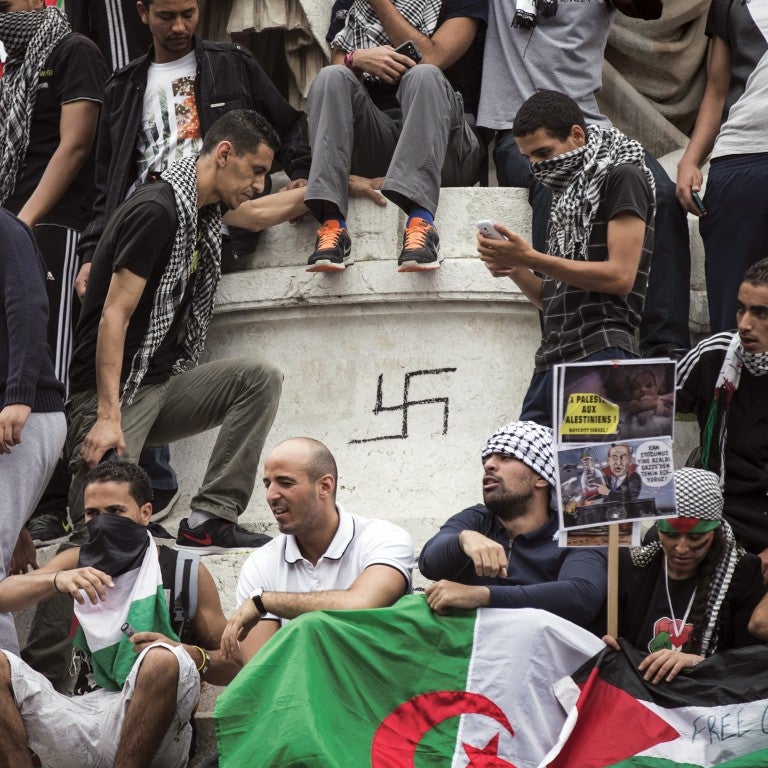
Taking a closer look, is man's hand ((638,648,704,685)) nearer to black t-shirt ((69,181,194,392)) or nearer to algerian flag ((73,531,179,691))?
algerian flag ((73,531,179,691))

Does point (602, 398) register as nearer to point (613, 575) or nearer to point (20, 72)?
point (613, 575)

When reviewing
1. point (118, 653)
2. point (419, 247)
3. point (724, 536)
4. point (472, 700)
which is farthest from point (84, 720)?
point (419, 247)

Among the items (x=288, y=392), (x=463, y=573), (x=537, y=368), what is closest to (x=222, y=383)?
(x=288, y=392)

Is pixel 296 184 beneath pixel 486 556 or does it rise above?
above

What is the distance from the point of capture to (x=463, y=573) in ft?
20.2

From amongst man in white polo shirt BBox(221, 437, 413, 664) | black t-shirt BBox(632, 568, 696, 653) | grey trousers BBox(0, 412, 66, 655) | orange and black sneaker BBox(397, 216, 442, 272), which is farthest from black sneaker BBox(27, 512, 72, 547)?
black t-shirt BBox(632, 568, 696, 653)

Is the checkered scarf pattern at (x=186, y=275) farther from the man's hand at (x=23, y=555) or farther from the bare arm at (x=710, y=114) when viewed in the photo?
the bare arm at (x=710, y=114)

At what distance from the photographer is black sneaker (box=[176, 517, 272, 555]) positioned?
7457 mm

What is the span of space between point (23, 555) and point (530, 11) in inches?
146

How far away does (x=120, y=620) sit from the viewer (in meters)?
6.20

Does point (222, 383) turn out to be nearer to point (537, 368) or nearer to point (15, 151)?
point (537, 368)

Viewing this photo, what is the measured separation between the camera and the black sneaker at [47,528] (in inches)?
314

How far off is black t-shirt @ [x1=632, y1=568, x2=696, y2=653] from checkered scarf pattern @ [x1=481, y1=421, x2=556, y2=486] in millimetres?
573

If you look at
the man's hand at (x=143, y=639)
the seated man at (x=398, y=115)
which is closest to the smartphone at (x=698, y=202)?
the seated man at (x=398, y=115)
